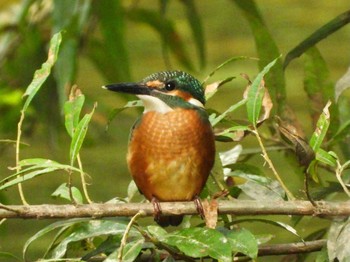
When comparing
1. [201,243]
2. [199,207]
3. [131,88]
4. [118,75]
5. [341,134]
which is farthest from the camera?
[118,75]

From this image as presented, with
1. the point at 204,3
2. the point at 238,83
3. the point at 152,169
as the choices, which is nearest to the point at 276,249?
the point at 152,169

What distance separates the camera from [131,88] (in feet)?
8.09

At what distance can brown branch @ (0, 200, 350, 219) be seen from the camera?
2021mm

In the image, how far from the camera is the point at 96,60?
4082mm

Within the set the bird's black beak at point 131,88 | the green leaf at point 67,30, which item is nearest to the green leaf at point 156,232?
the bird's black beak at point 131,88

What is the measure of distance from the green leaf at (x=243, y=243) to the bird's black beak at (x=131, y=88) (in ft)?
1.25

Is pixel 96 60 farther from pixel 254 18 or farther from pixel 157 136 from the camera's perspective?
pixel 157 136

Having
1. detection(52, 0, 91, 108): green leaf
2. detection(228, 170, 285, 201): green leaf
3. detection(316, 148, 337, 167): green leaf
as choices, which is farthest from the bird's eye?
detection(52, 0, 91, 108): green leaf

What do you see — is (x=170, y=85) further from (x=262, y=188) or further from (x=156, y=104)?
(x=262, y=188)

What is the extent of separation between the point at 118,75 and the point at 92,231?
1564 millimetres

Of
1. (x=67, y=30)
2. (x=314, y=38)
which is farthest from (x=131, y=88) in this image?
(x=67, y=30)

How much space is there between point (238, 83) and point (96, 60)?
12.6 ft

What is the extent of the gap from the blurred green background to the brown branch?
0.25 meters

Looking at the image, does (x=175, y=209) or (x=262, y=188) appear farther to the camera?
(x=262, y=188)
